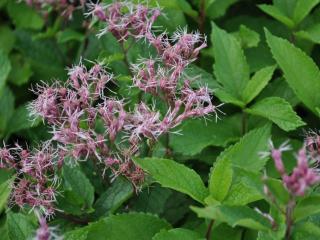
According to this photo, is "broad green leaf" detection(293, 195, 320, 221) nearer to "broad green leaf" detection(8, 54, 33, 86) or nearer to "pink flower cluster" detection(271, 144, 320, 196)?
"pink flower cluster" detection(271, 144, 320, 196)

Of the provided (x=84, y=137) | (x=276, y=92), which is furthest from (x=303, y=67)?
(x=84, y=137)

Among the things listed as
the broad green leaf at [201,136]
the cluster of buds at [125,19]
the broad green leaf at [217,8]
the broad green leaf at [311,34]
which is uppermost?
the cluster of buds at [125,19]

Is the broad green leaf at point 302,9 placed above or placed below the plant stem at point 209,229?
above

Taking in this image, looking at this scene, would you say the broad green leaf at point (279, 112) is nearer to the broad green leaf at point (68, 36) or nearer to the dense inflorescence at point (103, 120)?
the dense inflorescence at point (103, 120)

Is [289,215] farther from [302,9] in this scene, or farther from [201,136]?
[302,9]

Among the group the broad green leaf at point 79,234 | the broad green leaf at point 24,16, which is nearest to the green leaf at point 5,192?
the broad green leaf at point 79,234

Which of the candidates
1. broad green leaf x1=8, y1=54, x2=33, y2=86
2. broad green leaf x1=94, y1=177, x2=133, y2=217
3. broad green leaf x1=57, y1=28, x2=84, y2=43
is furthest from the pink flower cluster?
broad green leaf x1=8, y1=54, x2=33, y2=86

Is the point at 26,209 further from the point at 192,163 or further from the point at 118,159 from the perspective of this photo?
the point at 192,163

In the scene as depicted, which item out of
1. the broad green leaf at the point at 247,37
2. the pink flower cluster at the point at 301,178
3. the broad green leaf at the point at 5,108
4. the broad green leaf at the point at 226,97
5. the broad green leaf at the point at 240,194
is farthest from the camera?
the broad green leaf at the point at 5,108
